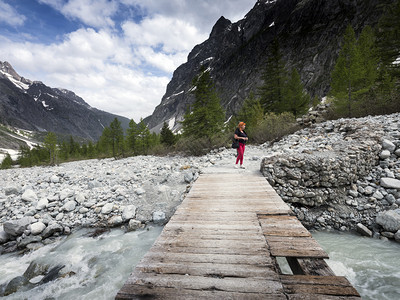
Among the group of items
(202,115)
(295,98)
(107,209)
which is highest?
Answer: (295,98)

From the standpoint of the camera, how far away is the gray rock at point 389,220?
14.2 ft

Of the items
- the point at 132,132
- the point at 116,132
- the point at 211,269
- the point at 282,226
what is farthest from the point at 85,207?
the point at 116,132

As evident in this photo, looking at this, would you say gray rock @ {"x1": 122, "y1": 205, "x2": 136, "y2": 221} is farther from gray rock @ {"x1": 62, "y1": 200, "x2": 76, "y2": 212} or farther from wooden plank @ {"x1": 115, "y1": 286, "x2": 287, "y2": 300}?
wooden plank @ {"x1": 115, "y1": 286, "x2": 287, "y2": 300}

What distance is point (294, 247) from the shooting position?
7.37ft

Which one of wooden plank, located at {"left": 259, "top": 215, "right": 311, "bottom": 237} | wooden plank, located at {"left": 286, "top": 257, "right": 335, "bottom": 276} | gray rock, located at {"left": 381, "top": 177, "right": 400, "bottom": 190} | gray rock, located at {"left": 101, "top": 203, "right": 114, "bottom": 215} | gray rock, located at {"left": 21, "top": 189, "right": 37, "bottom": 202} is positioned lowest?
gray rock, located at {"left": 21, "top": 189, "right": 37, "bottom": 202}

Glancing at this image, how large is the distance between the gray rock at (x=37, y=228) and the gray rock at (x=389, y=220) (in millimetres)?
9678

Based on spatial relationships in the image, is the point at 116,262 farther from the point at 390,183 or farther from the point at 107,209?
the point at 390,183

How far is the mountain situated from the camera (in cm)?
5466

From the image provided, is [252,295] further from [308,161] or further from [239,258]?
[308,161]

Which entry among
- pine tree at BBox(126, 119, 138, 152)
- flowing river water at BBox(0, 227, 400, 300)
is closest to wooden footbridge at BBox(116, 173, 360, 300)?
flowing river water at BBox(0, 227, 400, 300)

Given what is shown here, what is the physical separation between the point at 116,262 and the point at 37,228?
301 centimetres

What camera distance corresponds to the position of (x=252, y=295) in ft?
5.26

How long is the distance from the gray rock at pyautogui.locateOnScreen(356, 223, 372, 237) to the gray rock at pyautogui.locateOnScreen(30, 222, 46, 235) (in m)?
9.24

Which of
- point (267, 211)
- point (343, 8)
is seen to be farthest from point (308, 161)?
point (343, 8)
